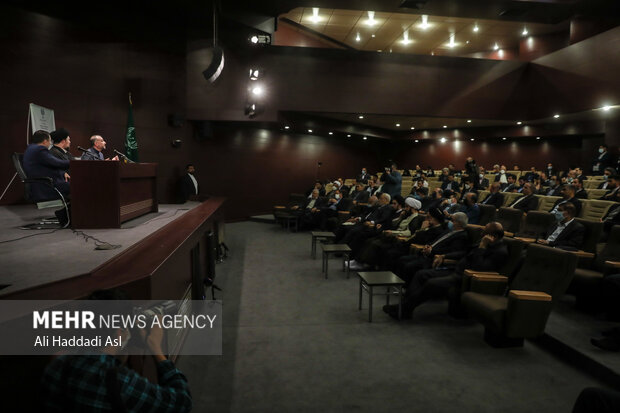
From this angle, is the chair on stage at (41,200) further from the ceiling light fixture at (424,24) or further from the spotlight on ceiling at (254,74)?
the ceiling light fixture at (424,24)

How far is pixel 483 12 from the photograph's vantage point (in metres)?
7.85

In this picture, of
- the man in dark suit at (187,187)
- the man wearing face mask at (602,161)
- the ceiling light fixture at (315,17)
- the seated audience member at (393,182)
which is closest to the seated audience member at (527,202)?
the seated audience member at (393,182)

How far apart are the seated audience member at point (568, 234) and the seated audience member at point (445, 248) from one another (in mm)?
1021

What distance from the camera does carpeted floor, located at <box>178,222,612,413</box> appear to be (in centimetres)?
238

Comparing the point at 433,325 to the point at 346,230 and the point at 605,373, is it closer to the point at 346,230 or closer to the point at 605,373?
the point at 605,373

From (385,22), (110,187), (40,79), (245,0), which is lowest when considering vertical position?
(110,187)

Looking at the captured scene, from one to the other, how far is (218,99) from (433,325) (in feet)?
24.0

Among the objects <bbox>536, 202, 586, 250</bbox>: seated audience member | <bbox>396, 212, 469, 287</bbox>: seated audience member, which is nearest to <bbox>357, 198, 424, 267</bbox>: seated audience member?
<bbox>396, 212, 469, 287</bbox>: seated audience member

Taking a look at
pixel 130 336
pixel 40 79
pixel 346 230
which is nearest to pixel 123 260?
pixel 130 336

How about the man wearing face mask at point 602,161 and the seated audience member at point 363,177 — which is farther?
the seated audience member at point 363,177

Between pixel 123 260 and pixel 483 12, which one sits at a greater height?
pixel 483 12

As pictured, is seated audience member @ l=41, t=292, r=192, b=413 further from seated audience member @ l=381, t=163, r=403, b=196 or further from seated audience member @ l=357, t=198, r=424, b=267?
seated audience member @ l=381, t=163, r=403, b=196

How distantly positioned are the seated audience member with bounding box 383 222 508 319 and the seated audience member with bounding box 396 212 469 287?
0.40 m

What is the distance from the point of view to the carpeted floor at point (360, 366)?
93.5 inches
